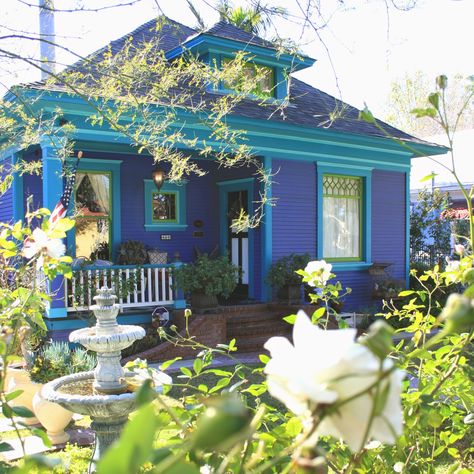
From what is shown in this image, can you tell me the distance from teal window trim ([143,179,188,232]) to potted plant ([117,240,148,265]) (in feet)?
2.41

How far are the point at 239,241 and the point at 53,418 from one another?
22.0 feet

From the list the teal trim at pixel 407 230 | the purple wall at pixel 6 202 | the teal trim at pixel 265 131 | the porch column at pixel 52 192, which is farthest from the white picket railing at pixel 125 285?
the teal trim at pixel 407 230

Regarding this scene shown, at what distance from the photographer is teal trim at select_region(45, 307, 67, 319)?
7.77 metres

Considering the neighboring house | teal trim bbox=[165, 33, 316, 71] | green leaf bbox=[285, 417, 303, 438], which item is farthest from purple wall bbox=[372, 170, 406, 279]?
green leaf bbox=[285, 417, 303, 438]

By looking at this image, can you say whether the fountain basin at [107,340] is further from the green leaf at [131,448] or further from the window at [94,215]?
the window at [94,215]

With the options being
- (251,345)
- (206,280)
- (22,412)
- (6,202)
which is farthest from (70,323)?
(22,412)

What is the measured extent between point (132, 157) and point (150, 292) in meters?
2.96

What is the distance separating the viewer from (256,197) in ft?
34.3

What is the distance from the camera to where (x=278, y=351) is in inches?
28.1

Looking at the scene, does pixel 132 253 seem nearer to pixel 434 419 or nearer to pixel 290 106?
pixel 290 106

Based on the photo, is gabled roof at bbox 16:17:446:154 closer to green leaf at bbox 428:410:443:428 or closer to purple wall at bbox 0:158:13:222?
purple wall at bbox 0:158:13:222

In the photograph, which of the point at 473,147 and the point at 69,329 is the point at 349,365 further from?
the point at 473,147

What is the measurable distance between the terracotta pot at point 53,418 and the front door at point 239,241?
618 cm

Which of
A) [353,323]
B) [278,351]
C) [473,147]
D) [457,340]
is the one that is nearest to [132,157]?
[353,323]
